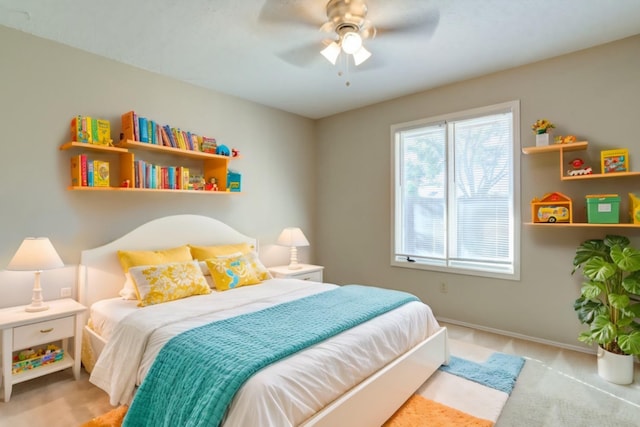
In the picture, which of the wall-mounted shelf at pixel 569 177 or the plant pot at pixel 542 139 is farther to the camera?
the plant pot at pixel 542 139

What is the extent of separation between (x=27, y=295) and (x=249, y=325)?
1916 millimetres

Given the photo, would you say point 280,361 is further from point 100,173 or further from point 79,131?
point 79,131

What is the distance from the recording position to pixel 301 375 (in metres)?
1.58

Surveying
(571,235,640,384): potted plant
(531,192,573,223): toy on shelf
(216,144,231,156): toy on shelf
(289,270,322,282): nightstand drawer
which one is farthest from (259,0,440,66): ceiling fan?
(289,270,322,282): nightstand drawer

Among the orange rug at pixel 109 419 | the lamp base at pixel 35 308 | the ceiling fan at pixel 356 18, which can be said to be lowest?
the orange rug at pixel 109 419

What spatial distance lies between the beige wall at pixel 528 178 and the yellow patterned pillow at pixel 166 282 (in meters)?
2.30

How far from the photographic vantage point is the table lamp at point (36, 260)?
7.50 feet

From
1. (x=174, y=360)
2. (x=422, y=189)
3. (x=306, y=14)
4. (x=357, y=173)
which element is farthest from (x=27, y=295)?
(x=422, y=189)

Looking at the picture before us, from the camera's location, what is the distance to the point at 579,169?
9.21 feet

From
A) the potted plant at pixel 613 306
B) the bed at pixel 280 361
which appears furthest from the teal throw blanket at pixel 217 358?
the potted plant at pixel 613 306

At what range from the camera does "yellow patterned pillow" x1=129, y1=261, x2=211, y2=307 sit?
2.55 metres

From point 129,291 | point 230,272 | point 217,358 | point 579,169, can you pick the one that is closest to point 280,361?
point 217,358

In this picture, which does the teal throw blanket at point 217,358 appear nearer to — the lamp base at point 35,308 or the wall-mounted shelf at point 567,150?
the lamp base at point 35,308

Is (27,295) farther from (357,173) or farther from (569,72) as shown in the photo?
(569,72)
